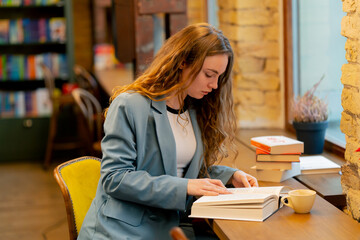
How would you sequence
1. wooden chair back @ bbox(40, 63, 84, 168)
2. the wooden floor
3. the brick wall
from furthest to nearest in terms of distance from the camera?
wooden chair back @ bbox(40, 63, 84, 168) → the brick wall → the wooden floor

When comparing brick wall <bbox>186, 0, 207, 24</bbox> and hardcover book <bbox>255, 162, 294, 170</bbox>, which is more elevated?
brick wall <bbox>186, 0, 207, 24</bbox>

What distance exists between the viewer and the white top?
2.38m

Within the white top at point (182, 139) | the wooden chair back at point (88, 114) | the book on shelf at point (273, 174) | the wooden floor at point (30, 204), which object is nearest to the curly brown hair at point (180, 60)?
the white top at point (182, 139)

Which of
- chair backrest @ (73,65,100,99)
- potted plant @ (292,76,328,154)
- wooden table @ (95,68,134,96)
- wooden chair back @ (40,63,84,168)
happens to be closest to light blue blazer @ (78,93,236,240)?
potted plant @ (292,76,328,154)

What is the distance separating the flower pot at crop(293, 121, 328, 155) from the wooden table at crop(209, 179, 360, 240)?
3.35ft

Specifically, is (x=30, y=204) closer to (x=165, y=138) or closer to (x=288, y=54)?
(x=288, y=54)

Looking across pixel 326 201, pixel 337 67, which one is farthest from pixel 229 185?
pixel 337 67

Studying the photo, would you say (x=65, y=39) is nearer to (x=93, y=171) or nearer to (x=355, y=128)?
(x=93, y=171)

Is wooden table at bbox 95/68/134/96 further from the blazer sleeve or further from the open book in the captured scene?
the open book

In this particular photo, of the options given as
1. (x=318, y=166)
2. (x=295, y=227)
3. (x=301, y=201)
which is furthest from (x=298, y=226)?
(x=318, y=166)

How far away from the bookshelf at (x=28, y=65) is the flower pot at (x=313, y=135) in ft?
12.7

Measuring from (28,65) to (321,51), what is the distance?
13.4ft

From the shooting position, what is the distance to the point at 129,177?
82.9 inches

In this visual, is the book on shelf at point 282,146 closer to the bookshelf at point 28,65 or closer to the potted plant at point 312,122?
the potted plant at point 312,122
